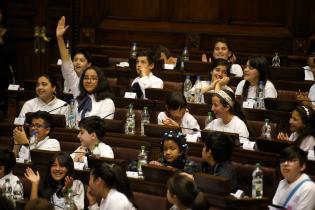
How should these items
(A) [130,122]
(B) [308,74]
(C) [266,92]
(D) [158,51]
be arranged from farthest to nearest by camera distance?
(D) [158,51] → (B) [308,74] → (C) [266,92] → (A) [130,122]

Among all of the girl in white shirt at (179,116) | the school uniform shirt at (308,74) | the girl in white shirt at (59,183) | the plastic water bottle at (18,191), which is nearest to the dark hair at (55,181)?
the girl in white shirt at (59,183)

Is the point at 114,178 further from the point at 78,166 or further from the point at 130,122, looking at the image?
the point at 130,122

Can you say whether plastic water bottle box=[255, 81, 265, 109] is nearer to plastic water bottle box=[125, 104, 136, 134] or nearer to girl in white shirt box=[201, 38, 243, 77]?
girl in white shirt box=[201, 38, 243, 77]

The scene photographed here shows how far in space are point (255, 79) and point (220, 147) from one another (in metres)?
1.77

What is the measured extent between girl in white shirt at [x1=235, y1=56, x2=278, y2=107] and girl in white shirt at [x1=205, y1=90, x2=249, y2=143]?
2.35 ft

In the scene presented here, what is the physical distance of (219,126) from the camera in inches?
227

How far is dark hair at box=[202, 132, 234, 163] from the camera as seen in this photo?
4.87 metres

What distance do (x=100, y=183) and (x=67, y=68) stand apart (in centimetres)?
208

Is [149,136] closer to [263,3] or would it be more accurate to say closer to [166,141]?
[166,141]

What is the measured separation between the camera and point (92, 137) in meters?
5.49

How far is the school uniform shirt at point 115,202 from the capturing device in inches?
179

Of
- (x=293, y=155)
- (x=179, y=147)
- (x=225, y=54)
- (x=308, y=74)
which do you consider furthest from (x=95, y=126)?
(x=308, y=74)

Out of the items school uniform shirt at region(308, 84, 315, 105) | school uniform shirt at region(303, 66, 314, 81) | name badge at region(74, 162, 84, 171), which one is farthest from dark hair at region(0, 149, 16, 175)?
school uniform shirt at region(303, 66, 314, 81)

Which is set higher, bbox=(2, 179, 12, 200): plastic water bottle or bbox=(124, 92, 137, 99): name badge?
bbox=(124, 92, 137, 99): name badge
